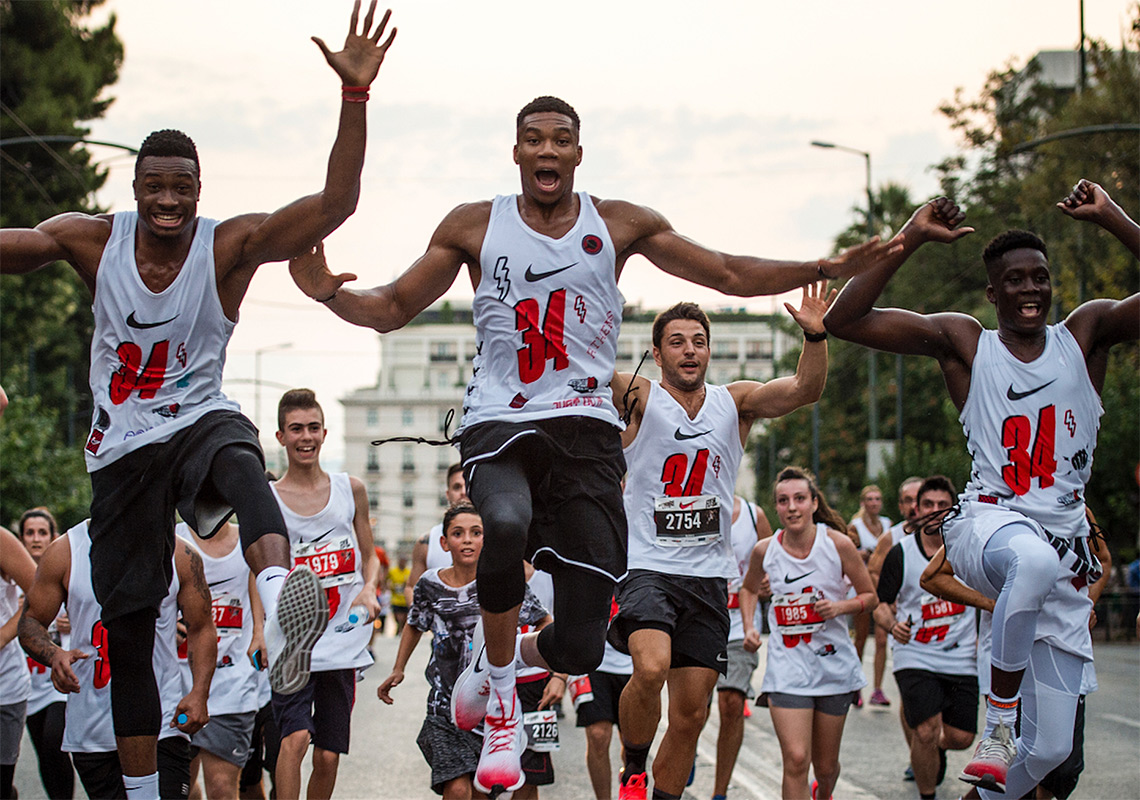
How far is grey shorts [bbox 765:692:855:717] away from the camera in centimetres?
1000

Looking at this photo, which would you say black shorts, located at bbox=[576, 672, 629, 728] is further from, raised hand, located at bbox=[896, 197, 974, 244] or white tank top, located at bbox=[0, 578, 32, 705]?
raised hand, located at bbox=[896, 197, 974, 244]

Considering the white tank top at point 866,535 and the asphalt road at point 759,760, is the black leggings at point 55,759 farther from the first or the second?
the white tank top at point 866,535

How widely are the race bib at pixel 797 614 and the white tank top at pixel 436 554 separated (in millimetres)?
2391

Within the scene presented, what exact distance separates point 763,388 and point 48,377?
121ft

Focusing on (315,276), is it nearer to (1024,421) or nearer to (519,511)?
(519,511)

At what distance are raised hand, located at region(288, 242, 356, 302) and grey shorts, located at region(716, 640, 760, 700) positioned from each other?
584cm

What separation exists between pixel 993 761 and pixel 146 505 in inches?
159

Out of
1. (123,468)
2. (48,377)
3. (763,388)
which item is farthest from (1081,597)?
(48,377)

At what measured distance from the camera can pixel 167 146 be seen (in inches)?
247

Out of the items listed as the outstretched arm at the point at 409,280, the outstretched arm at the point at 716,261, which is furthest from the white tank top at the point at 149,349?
the outstretched arm at the point at 716,261

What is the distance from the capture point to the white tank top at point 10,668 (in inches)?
386

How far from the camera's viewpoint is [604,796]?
998cm

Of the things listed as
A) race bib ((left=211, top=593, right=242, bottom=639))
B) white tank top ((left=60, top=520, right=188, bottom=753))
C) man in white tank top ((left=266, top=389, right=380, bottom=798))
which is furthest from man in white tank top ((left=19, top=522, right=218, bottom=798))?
man in white tank top ((left=266, top=389, right=380, bottom=798))

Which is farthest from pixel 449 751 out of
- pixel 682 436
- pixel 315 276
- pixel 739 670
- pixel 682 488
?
pixel 739 670
